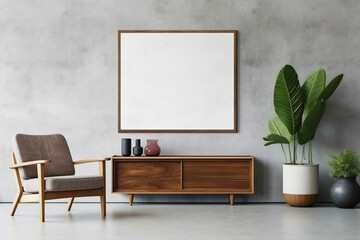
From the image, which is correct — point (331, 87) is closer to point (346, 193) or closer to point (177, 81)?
point (346, 193)

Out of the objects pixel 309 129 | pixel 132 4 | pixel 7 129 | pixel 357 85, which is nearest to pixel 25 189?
pixel 7 129

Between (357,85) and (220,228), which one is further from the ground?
(357,85)

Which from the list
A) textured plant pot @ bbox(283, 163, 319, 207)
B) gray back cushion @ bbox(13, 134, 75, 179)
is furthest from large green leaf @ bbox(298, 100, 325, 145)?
gray back cushion @ bbox(13, 134, 75, 179)

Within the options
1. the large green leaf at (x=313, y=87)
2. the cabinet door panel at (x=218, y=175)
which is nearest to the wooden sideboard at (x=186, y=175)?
the cabinet door panel at (x=218, y=175)

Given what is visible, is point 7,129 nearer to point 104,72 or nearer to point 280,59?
point 104,72

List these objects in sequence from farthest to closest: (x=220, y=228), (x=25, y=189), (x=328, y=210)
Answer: (x=328, y=210) → (x=25, y=189) → (x=220, y=228)

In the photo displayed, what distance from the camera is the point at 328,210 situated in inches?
238

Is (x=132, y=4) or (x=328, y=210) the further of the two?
(x=132, y=4)

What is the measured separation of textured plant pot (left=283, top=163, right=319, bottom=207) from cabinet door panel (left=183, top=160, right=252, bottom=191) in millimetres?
460

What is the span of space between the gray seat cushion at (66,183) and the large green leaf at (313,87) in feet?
8.35

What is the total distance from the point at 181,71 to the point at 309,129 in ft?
5.63

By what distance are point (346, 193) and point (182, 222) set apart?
208 cm

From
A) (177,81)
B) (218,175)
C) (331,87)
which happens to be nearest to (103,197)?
(218,175)

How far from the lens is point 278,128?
6.48 meters
